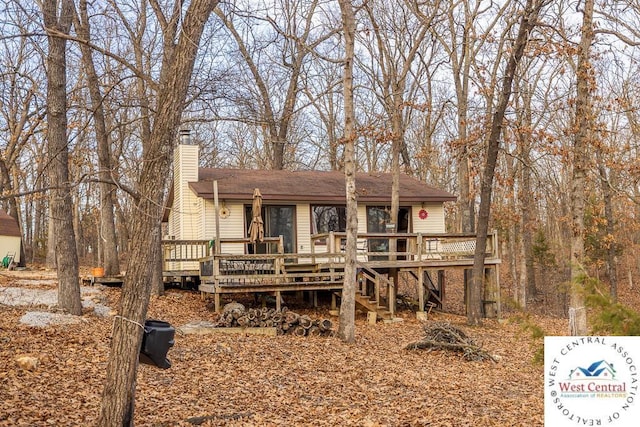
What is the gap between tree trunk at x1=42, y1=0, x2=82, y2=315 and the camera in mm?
12102

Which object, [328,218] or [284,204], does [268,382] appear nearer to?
[284,204]

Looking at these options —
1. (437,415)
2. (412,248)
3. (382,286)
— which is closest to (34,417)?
(437,415)

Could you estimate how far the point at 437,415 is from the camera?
7.70 meters

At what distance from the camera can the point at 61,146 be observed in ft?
40.1

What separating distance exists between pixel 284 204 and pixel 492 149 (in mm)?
6474

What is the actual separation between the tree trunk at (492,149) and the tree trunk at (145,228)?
10600 millimetres

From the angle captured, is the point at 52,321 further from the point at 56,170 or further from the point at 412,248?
the point at 412,248

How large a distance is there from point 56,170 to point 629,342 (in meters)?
11.4

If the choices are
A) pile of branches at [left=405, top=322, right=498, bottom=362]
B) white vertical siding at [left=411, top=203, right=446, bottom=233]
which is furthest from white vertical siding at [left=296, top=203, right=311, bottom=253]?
pile of branches at [left=405, top=322, right=498, bottom=362]

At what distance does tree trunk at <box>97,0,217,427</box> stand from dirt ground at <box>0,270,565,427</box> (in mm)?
1131

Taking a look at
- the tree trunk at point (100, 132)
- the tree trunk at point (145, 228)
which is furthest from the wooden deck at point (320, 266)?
the tree trunk at point (145, 228)

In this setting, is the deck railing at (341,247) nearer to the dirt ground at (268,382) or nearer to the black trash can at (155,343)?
the dirt ground at (268,382)

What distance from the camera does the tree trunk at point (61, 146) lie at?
12102 mm

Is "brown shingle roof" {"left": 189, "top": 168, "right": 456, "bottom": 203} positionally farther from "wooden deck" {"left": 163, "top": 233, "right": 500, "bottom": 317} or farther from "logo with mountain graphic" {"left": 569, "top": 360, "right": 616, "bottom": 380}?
"logo with mountain graphic" {"left": 569, "top": 360, "right": 616, "bottom": 380}
